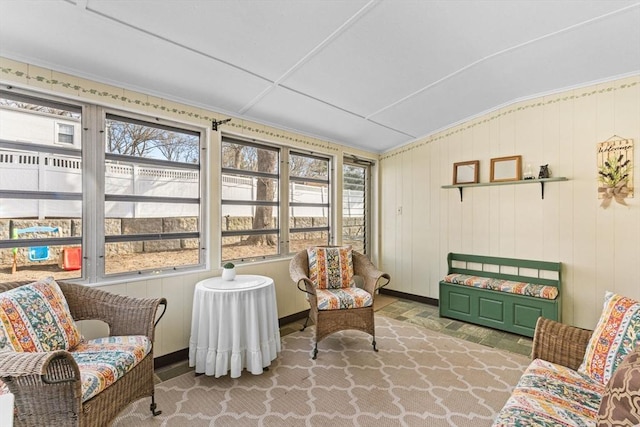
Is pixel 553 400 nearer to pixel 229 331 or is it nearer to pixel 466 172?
pixel 229 331

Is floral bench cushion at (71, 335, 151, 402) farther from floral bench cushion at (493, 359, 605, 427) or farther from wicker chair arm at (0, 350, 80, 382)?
floral bench cushion at (493, 359, 605, 427)

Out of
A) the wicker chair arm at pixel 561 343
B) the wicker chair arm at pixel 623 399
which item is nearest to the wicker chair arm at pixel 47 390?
the wicker chair arm at pixel 623 399

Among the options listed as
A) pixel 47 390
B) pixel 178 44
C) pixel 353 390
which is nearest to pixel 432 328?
pixel 353 390

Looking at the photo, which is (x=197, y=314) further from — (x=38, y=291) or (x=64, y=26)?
(x=64, y=26)

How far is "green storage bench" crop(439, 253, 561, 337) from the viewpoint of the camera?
340 cm

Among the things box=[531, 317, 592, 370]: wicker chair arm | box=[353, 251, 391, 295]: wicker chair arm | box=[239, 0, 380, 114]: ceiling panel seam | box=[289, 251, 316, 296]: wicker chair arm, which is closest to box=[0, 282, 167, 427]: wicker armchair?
box=[289, 251, 316, 296]: wicker chair arm

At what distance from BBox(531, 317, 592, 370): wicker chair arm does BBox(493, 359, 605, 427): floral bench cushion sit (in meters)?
0.10

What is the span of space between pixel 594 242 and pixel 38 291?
483cm

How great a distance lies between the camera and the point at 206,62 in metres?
2.37

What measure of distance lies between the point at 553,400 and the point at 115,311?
2.54 meters

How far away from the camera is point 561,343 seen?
72.0 inches

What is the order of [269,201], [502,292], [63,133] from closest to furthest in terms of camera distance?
1. [63,133]
2. [502,292]
3. [269,201]

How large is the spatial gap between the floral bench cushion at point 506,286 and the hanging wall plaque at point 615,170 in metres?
1.06

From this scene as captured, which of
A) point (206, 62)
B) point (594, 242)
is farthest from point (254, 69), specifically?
point (594, 242)
